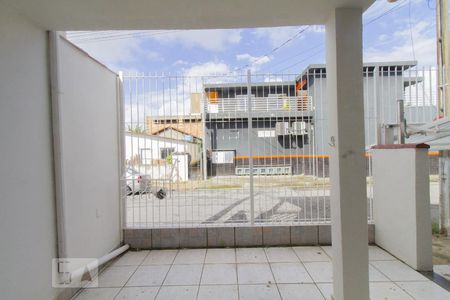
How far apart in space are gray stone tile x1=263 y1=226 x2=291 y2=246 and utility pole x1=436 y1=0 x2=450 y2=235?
91.4 inches

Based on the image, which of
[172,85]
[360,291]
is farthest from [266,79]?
[360,291]

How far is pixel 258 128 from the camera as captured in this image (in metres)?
4.00

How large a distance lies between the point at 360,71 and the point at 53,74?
8.27 ft

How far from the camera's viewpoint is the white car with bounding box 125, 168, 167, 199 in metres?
3.56

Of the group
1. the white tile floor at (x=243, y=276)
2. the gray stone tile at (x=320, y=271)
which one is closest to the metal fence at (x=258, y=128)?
the white tile floor at (x=243, y=276)

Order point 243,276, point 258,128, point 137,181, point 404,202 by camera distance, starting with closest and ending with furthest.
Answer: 1. point 243,276
2. point 404,202
3. point 137,181
4. point 258,128

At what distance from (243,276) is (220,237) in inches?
32.0

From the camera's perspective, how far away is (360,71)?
6.34 feet

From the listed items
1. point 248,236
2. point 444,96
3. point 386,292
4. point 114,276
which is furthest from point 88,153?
point 444,96

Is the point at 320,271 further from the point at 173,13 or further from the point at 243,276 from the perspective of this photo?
the point at 173,13

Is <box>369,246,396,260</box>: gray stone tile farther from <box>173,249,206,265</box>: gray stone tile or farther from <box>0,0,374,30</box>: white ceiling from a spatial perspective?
<box>0,0,374,30</box>: white ceiling

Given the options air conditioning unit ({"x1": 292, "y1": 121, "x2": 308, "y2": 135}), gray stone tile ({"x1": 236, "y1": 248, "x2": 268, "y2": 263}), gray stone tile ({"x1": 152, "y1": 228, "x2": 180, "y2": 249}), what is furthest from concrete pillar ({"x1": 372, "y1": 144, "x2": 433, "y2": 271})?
gray stone tile ({"x1": 152, "y1": 228, "x2": 180, "y2": 249})

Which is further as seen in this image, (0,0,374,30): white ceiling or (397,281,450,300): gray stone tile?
(397,281,450,300): gray stone tile

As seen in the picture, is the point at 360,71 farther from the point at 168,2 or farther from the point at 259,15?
the point at 168,2
